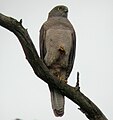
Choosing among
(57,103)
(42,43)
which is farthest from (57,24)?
(57,103)

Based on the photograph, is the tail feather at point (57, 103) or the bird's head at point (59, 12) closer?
the tail feather at point (57, 103)

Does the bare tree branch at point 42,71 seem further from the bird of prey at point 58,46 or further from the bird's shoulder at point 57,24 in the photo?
the bird's shoulder at point 57,24

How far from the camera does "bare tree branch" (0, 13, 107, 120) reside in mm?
2822

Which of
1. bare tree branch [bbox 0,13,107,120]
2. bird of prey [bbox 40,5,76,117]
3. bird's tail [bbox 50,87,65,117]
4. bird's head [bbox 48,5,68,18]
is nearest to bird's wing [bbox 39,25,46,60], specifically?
bird of prey [bbox 40,5,76,117]

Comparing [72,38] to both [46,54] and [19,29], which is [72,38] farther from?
[19,29]

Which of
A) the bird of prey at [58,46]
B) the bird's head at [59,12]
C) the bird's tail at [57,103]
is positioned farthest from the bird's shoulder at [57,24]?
the bird's tail at [57,103]

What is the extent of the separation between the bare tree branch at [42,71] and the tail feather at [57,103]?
0.87 feet

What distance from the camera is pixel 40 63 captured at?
2918mm

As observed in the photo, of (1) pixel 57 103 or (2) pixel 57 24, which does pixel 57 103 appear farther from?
(2) pixel 57 24

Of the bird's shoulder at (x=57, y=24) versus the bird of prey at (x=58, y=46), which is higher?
the bird's shoulder at (x=57, y=24)

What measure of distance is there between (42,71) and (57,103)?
61 centimetres

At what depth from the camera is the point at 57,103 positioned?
11.3 ft

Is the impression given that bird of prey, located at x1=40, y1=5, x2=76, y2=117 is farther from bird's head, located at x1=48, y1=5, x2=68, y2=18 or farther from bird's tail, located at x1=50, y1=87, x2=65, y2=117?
bird's tail, located at x1=50, y1=87, x2=65, y2=117

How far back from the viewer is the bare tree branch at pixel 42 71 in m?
2.82
